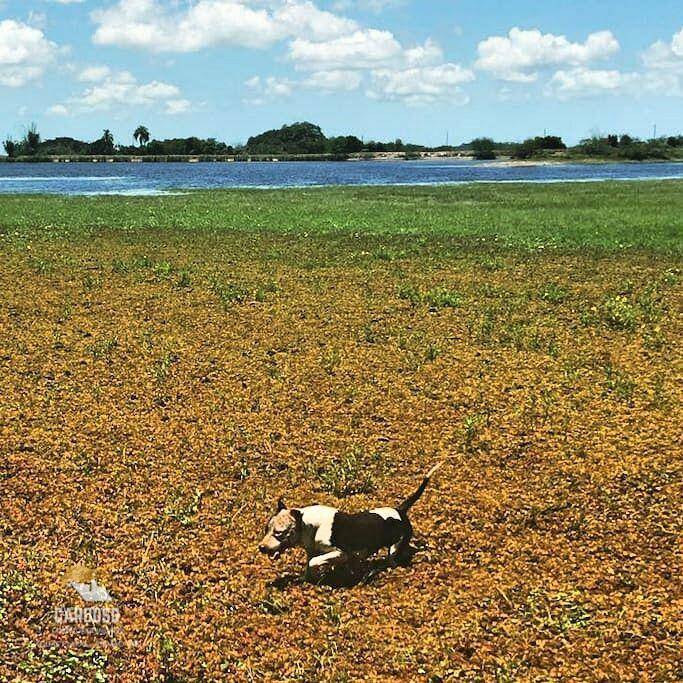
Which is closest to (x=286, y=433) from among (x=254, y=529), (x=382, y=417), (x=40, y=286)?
(x=382, y=417)

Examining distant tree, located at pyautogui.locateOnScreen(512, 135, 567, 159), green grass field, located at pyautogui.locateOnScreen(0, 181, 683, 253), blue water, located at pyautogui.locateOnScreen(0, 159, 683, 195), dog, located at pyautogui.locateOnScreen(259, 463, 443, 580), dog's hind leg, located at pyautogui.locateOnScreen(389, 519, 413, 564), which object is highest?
distant tree, located at pyautogui.locateOnScreen(512, 135, 567, 159)

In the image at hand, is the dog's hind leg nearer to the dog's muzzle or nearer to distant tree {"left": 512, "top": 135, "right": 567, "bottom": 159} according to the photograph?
the dog's muzzle

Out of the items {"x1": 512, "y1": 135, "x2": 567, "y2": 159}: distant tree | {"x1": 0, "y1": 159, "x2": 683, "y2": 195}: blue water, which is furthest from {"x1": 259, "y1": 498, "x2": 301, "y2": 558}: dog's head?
{"x1": 512, "y1": 135, "x2": 567, "y2": 159}: distant tree

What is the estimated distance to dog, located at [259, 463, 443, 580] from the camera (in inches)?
223

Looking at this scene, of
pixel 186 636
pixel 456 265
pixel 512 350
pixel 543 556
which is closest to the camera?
pixel 186 636

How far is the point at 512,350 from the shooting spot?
11625 millimetres

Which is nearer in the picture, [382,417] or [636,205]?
[382,417]

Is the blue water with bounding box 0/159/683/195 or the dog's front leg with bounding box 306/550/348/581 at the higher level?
the blue water with bounding box 0/159/683/195

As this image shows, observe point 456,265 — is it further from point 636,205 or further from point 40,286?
point 636,205

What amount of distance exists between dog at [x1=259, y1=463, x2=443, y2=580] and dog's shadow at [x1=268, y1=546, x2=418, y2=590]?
70mm

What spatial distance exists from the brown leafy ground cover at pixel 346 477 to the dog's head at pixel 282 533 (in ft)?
0.87

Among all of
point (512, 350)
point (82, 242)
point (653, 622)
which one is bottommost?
point (653, 622)

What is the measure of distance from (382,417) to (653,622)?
4.30 m

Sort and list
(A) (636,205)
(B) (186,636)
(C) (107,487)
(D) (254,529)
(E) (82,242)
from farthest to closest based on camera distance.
Result: (A) (636,205) < (E) (82,242) < (C) (107,487) < (D) (254,529) < (B) (186,636)
